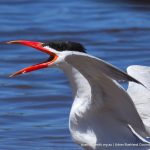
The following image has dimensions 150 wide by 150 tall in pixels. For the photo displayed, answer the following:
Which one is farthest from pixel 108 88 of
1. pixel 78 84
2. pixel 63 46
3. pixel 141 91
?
pixel 141 91

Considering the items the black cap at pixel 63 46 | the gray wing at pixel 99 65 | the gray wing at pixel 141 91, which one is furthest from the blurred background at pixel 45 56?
the gray wing at pixel 99 65

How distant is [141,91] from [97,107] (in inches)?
34.5

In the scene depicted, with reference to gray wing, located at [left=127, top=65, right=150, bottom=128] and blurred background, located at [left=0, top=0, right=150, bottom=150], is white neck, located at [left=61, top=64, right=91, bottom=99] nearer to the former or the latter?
gray wing, located at [left=127, top=65, right=150, bottom=128]

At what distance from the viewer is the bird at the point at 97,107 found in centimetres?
692

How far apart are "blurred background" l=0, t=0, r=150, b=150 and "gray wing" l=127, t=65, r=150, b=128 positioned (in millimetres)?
1048

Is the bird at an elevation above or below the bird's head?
below

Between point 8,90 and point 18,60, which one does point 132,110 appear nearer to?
point 8,90

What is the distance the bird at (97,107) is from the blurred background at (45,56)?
135 centimetres

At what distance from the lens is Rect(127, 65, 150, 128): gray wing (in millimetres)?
7957

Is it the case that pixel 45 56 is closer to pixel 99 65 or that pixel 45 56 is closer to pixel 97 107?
pixel 97 107

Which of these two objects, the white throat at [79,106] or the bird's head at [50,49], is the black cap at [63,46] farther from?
the white throat at [79,106]

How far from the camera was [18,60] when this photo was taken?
12656mm

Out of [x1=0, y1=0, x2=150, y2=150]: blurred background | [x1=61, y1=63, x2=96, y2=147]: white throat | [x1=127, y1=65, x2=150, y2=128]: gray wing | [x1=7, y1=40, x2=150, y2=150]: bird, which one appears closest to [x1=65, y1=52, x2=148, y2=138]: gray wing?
[x1=7, y1=40, x2=150, y2=150]: bird

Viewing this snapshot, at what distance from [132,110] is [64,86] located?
4.16 metres
